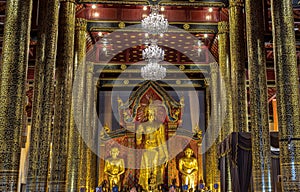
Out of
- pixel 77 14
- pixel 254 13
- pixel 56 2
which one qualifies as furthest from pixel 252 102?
pixel 77 14

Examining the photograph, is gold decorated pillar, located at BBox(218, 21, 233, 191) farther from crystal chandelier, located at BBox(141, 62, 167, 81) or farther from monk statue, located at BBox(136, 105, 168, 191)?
monk statue, located at BBox(136, 105, 168, 191)

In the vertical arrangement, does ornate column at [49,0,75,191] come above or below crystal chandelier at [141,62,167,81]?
below

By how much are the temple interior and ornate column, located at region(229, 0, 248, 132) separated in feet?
0.10

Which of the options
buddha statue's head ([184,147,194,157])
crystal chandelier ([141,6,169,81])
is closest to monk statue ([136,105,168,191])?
buddha statue's head ([184,147,194,157])

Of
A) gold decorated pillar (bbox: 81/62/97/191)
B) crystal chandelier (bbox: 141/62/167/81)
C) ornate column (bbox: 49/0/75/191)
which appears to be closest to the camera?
ornate column (bbox: 49/0/75/191)

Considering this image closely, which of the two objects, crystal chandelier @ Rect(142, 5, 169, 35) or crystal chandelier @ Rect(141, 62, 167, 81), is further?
crystal chandelier @ Rect(141, 62, 167, 81)

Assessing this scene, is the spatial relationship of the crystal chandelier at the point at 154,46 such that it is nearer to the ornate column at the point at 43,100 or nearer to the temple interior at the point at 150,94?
the temple interior at the point at 150,94

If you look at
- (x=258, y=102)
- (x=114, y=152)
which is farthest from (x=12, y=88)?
(x=114, y=152)

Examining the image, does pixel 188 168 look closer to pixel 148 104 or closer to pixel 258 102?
pixel 148 104

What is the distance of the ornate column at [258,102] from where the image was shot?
875 cm

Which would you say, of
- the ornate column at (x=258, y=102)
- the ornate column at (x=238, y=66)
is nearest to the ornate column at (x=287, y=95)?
the ornate column at (x=258, y=102)

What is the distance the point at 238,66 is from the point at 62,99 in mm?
5117

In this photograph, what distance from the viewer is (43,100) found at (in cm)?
952

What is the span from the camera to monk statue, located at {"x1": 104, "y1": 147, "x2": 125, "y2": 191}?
61.4 ft
